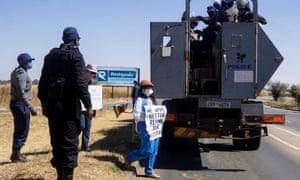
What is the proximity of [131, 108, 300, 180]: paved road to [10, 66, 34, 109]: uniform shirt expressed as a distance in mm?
2715

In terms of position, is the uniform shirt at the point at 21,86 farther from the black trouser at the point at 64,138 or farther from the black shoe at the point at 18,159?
the black trouser at the point at 64,138

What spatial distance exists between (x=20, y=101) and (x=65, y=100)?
6.92ft

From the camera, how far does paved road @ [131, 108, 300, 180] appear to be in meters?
7.92

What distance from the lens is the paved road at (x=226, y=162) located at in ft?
26.0

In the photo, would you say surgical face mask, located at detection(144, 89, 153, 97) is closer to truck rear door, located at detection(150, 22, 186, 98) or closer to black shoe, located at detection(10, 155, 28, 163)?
truck rear door, located at detection(150, 22, 186, 98)

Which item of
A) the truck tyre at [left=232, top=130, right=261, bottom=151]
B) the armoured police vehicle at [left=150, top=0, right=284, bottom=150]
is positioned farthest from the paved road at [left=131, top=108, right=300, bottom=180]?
the armoured police vehicle at [left=150, top=0, right=284, bottom=150]

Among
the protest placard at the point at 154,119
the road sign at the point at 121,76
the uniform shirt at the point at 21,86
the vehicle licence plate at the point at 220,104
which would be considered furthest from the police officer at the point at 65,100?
the road sign at the point at 121,76

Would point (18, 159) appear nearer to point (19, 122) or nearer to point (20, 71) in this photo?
point (19, 122)

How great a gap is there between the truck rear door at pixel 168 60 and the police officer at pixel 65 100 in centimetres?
350

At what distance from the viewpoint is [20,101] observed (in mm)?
7375

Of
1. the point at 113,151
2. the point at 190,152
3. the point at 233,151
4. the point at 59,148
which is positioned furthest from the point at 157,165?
the point at 59,148

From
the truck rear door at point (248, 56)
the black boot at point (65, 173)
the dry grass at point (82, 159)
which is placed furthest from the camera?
the truck rear door at point (248, 56)

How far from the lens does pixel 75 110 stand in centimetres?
564

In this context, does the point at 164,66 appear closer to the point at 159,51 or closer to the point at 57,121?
the point at 159,51
